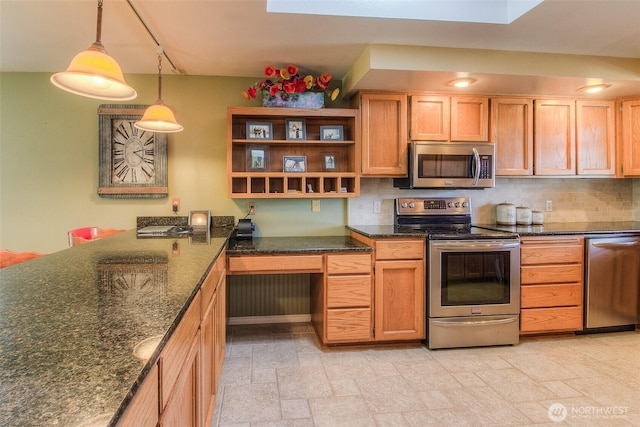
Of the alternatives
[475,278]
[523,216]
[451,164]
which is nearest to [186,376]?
[475,278]

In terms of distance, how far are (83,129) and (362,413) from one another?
3.14 metres

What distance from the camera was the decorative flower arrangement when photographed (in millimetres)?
2799

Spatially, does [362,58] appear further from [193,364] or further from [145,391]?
[145,391]

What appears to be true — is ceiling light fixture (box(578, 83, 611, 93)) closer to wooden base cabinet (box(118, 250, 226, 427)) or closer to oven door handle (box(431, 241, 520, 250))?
oven door handle (box(431, 241, 520, 250))

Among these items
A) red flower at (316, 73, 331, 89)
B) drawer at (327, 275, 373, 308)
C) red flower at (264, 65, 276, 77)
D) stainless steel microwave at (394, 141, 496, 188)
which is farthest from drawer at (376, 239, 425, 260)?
red flower at (264, 65, 276, 77)

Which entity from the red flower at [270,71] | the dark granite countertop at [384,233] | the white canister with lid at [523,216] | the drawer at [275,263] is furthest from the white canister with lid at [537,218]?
the red flower at [270,71]

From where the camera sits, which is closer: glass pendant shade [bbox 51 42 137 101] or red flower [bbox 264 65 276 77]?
glass pendant shade [bbox 51 42 137 101]

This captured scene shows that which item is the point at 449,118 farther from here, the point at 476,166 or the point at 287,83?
the point at 287,83

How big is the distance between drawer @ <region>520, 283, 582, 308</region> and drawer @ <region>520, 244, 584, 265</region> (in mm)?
201

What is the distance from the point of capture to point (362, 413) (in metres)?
1.88

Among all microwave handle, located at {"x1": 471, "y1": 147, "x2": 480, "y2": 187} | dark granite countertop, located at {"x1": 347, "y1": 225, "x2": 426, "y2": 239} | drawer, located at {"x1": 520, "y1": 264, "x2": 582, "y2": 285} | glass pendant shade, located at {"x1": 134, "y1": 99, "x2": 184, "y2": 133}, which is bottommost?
drawer, located at {"x1": 520, "y1": 264, "x2": 582, "y2": 285}

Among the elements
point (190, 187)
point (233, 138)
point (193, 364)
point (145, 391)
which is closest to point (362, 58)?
point (233, 138)

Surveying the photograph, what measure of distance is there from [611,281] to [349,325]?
7.28 feet

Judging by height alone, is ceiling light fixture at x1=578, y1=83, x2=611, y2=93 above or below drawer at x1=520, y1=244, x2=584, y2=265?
above
